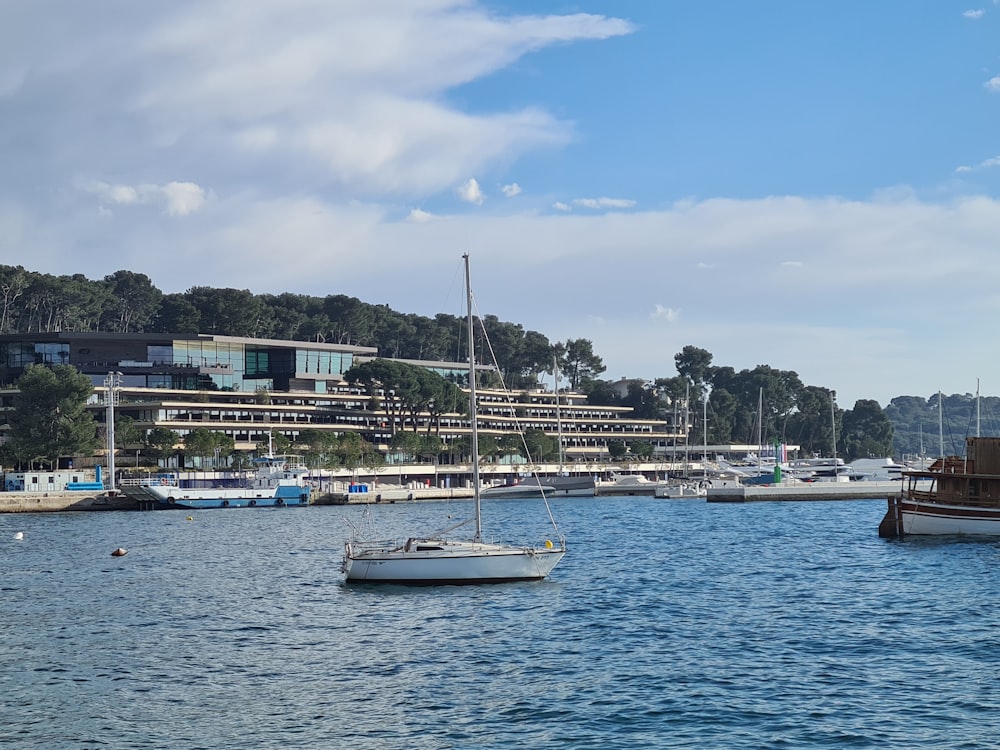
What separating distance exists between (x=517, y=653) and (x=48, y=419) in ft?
431

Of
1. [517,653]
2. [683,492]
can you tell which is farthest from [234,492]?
[517,653]

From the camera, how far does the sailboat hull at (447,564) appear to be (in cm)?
5203

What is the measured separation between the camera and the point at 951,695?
3050cm

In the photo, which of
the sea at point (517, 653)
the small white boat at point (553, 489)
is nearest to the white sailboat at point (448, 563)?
the sea at point (517, 653)

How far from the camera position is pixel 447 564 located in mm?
52062

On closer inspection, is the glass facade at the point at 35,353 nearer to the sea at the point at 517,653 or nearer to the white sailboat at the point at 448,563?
the sea at the point at 517,653

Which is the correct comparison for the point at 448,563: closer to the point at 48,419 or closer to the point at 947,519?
the point at 947,519

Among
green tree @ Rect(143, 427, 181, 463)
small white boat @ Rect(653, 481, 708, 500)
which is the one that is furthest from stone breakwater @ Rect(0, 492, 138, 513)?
small white boat @ Rect(653, 481, 708, 500)

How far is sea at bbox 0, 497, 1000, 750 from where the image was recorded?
90.8ft

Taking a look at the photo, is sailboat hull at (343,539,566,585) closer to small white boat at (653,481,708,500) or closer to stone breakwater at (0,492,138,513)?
stone breakwater at (0,492,138,513)

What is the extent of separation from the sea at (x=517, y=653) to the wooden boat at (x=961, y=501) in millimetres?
4521

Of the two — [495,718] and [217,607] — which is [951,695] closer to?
[495,718]

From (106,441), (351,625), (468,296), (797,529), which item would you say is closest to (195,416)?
(106,441)

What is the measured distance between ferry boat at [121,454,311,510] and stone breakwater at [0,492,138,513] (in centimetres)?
183
